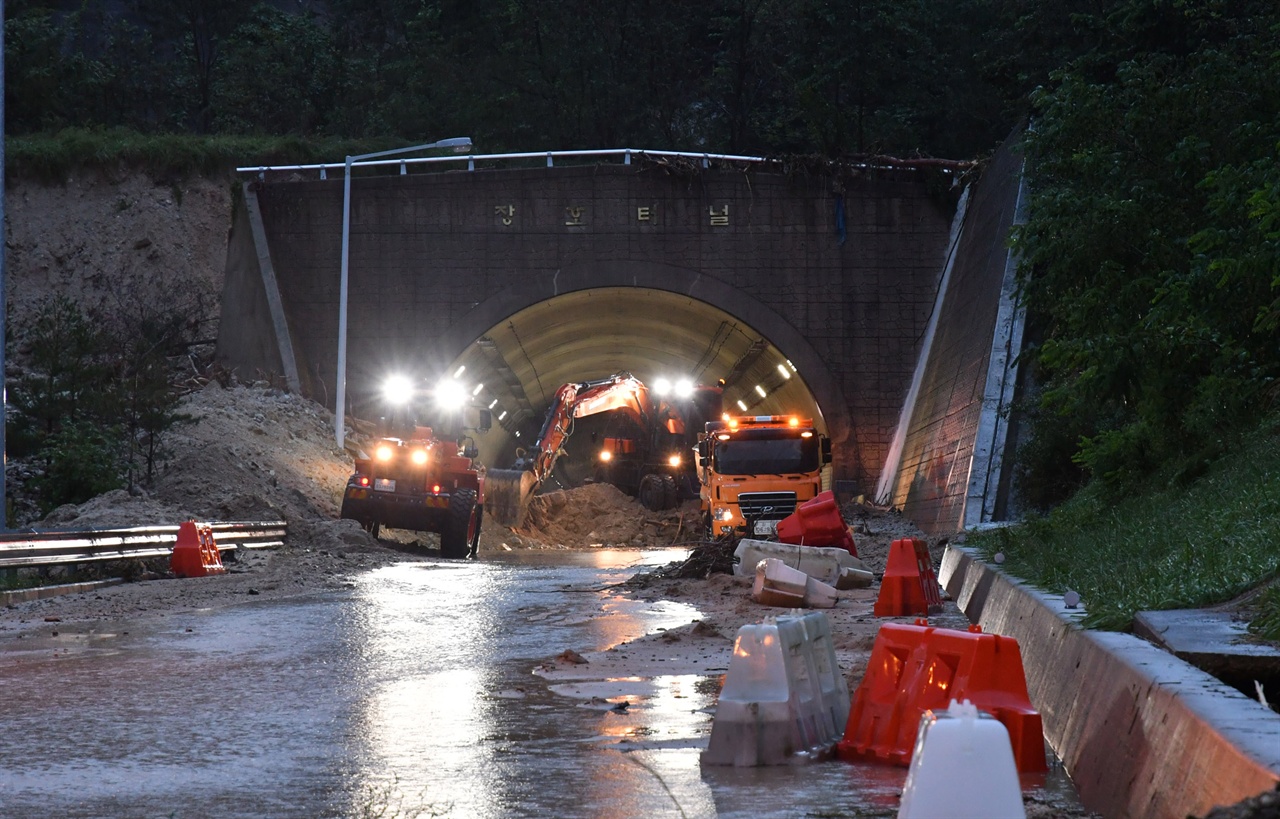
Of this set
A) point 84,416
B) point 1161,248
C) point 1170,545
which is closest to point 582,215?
point 84,416

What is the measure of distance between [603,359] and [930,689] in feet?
157

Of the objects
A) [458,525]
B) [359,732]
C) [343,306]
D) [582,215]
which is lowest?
[359,732]

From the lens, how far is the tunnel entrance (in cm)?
4044

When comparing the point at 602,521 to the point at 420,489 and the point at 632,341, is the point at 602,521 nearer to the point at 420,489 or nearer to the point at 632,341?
the point at 632,341

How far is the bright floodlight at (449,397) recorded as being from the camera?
1159 inches

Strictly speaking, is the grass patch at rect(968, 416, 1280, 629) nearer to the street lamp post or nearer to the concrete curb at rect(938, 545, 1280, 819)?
the concrete curb at rect(938, 545, 1280, 819)

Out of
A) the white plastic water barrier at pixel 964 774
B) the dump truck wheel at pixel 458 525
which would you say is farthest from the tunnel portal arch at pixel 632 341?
the white plastic water barrier at pixel 964 774

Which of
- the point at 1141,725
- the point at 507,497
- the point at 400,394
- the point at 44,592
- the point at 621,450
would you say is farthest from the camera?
the point at 621,450

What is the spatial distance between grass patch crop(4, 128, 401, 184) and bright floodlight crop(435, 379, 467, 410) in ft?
50.4

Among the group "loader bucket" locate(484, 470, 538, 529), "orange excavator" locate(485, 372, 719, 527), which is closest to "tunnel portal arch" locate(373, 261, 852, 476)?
"orange excavator" locate(485, 372, 719, 527)

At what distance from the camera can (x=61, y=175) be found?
41.5 metres

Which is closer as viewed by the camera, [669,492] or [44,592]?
[44,592]

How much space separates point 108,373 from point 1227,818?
29242 mm

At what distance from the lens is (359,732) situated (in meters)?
7.51
